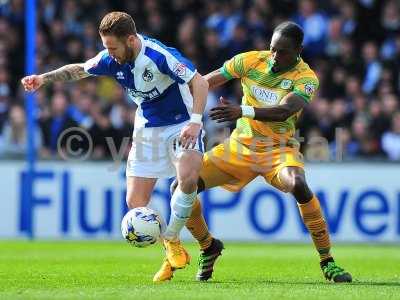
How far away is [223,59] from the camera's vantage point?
60.9 feet

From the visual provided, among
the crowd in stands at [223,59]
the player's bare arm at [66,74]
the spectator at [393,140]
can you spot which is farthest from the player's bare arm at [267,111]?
the spectator at [393,140]

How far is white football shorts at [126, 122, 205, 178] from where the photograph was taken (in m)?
9.46

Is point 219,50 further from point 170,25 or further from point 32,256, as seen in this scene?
point 32,256

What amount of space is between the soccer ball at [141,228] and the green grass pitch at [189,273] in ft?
1.26

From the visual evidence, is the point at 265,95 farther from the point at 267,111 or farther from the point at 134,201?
the point at 134,201

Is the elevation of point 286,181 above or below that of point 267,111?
below

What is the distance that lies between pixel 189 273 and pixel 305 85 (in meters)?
2.21

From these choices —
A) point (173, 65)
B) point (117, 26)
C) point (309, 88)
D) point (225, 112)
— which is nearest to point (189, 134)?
point (225, 112)

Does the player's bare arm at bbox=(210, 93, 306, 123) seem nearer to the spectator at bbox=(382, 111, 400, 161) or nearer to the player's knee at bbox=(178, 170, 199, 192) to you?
the player's knee at bbox=(178, 170, 199, 192)

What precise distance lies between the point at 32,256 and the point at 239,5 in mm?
8536

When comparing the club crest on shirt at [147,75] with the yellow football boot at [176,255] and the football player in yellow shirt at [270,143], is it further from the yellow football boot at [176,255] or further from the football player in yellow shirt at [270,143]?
the yellow football boot at [176,255]

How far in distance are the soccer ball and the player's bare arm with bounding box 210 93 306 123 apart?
1.02m

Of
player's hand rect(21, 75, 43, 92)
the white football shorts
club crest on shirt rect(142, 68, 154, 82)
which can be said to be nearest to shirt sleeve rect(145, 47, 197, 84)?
club crest on shirt rect(142, 68, 154, 82)

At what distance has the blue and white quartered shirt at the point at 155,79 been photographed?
9031 mm
